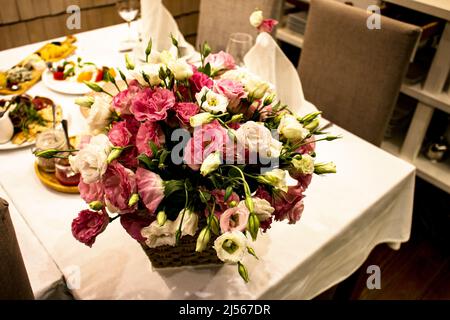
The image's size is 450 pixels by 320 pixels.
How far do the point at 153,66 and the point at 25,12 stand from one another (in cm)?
215

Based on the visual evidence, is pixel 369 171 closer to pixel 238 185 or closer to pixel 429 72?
pixel 238 185

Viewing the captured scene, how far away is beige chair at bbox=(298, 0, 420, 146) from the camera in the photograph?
4.52ft

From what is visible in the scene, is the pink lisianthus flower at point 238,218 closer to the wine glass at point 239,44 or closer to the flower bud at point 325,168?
the flower bud at point 325,168

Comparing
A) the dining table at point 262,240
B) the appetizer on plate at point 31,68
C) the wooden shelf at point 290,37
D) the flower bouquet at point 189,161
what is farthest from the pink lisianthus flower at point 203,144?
the wooden shelf at point 290,37

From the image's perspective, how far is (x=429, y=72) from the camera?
6.31 ft

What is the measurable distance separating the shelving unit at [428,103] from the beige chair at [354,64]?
0.53 m

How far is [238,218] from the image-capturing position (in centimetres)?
65

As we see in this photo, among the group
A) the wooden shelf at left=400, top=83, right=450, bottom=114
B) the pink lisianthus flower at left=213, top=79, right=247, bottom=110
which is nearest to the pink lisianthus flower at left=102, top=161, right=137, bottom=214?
the pink lisianthus flower at left=213, top=79, right=247, bottom=110

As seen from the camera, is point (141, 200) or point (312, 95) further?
point (312, 95)

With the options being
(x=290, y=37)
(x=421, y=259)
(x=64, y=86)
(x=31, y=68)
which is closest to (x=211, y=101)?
(x=64, y=86)

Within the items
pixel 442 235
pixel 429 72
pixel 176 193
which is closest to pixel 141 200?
pixel 176 193

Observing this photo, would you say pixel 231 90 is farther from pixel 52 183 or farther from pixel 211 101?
pixel 52 183

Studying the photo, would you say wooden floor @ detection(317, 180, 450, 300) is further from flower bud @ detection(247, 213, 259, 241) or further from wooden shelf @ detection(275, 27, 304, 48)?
flower bud @ detection(247, 213, 259, 241)

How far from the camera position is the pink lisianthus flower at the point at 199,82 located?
745 millimetres
